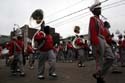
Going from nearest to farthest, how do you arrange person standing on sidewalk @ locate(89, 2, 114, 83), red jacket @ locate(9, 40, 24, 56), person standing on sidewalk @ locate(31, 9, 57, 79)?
person standing on sidewalk @ locate(89, 2, 114, 83)
person standing on sidewalk @ locate(31, 9, 57, 79)
red jacket @ locate(9, 40, 24, 56)

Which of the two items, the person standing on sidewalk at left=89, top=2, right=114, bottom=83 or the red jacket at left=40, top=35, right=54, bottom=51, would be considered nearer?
the person standing on sidewalk at left=89, top=2, right=114, bottom=83

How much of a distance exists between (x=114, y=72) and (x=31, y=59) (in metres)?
7.32

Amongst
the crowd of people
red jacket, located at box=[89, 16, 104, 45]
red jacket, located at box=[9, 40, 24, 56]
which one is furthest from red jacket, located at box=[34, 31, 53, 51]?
red jacket, located at box=[89, 16, 104, 45]

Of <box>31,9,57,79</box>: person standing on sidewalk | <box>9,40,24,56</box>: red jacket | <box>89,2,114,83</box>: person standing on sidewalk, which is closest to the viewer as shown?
<box>89,2,114,83</box>: person standing on sidewalk

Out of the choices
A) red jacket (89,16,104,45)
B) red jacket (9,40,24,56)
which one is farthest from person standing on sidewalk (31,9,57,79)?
red jacket (89,16,104,45)

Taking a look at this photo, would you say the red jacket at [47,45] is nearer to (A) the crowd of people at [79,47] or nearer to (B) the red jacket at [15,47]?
(A) the crowd of people at [79,47]

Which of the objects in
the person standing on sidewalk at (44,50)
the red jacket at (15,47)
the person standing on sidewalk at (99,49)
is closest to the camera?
the person standing on sidewalk at (99,49)

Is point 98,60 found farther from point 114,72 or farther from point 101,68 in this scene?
point 114,72

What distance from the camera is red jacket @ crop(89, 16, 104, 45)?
28.8ft

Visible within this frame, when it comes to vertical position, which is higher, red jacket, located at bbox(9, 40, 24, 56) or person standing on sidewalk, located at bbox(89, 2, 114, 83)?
red jacket, located at bbox(9, 40, 24, 56)

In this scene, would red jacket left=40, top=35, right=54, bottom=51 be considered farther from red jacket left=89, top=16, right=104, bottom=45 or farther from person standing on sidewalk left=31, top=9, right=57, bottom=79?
red jacket left=89, top=16, right=104, bottom=45

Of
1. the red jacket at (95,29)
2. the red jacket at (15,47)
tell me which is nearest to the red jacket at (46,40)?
the red jacket at (15,47)

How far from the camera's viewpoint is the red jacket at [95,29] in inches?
345

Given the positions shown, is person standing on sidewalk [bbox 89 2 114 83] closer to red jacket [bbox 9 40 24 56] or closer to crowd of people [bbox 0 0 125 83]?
crowd of people [bbox 0 0 125 83]
